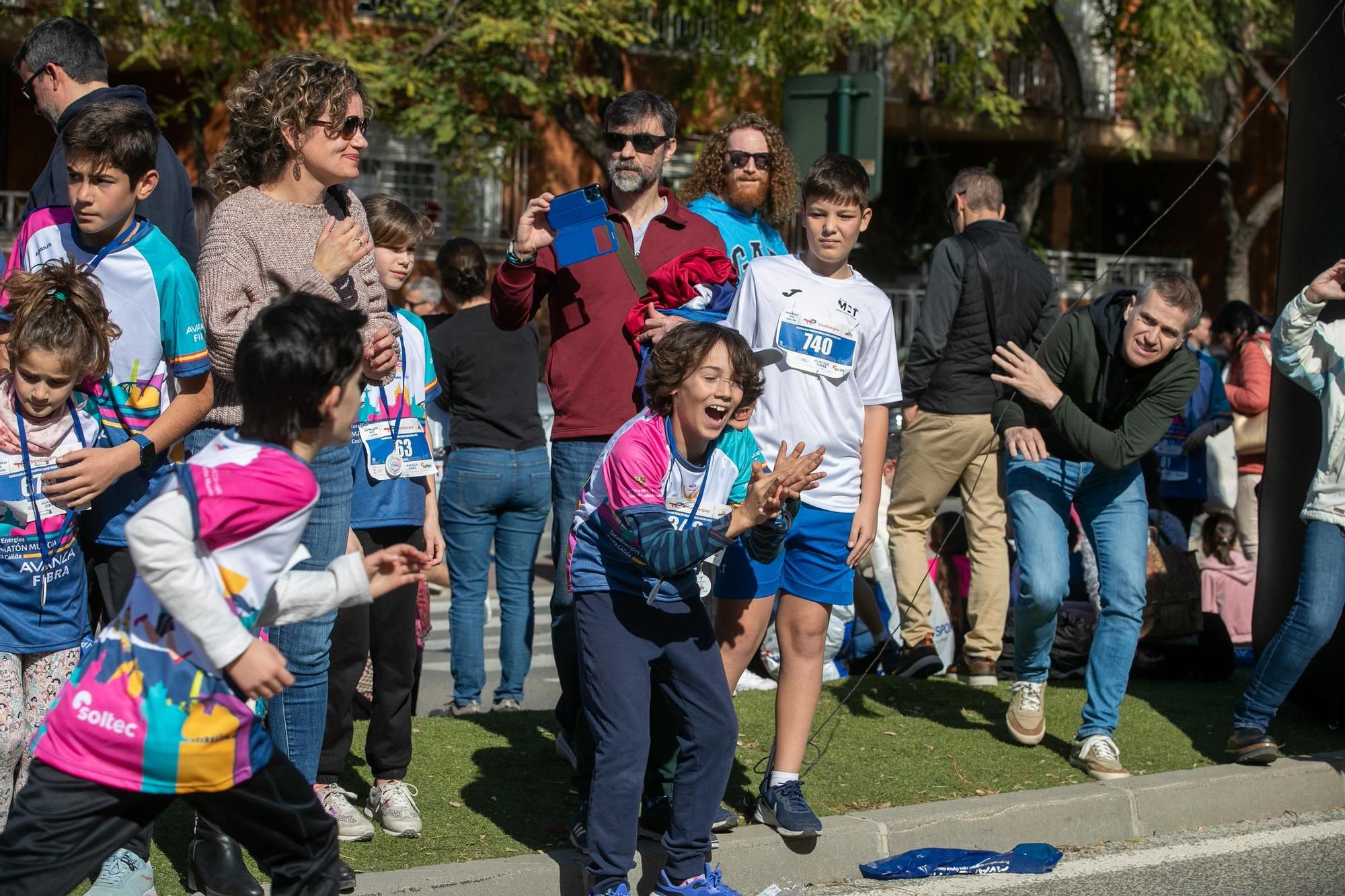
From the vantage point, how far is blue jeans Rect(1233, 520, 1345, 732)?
6012 mm

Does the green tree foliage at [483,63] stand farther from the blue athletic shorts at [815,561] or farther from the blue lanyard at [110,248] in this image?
the blue lanyard at [110,248]

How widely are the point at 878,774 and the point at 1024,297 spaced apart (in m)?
2.74

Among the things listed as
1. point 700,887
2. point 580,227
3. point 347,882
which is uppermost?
point 580,227

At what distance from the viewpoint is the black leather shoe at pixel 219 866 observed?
4160 millimetres

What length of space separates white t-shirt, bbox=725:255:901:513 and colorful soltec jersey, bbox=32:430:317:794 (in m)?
2.10

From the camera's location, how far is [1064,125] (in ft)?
78.8

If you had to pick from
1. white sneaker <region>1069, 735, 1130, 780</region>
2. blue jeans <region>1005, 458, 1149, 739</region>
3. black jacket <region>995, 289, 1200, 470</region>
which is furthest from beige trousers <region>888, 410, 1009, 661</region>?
white sneaker <region>1069, 735, 1130, 780</region>

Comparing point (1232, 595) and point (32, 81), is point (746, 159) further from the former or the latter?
point (1232, 595)

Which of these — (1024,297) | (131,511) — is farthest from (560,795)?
(1024,297)

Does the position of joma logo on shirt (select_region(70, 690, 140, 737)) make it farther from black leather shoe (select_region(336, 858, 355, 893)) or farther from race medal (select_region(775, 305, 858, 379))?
race medal (select_region(775, 305, 858, 379))

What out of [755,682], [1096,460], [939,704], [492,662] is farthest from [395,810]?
[492,662]

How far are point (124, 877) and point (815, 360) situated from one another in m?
2.59

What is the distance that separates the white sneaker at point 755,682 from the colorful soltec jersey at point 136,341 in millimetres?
4116

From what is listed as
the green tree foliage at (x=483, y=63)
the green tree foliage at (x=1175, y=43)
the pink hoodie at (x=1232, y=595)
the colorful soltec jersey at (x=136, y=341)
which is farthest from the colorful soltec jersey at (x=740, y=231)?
the green tree foliage at (x=1175, y=43)
